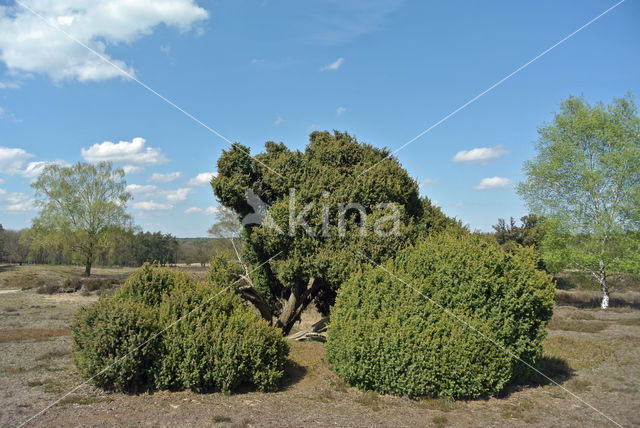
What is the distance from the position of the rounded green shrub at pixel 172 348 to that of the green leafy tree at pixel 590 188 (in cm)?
2730

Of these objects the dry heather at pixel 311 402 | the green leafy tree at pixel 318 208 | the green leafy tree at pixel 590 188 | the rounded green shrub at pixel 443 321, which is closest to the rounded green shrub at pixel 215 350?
the dry heather at pixel 311 402

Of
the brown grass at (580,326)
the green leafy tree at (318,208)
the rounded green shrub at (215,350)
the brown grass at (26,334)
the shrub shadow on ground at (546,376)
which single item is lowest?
the brown grass at (26,334)

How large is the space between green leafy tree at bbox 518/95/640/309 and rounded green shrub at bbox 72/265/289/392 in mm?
27303

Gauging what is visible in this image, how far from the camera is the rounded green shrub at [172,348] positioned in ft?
27.5

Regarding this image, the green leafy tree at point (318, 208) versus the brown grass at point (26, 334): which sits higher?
the green leafy tree at point (318, 208)

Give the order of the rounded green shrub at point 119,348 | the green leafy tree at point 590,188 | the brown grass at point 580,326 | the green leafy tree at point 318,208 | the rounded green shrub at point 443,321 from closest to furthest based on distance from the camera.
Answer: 1. the rounded green shrub at point 119,348
2. the rounded green shrub at point 443,321
3. the green leafy tree at point 318,208
4. the brown grass at point 580,326
5. the green leafy tree at point 590,188

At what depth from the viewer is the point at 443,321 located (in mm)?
8852

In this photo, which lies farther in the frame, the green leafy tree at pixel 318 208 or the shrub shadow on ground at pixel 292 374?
the green leafy tree at pixel 318 208

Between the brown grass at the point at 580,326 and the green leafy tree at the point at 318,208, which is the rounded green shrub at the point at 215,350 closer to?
the green leafy tree at the point at 318,208

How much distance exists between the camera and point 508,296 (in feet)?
30.8

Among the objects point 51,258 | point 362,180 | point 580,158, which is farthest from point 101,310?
point 51,258

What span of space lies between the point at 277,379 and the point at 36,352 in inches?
321

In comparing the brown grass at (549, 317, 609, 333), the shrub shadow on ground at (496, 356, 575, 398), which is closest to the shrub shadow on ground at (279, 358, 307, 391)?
the shrub shadow on ground at (496, 356, 575, 398)

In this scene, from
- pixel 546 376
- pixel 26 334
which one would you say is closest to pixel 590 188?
pixel 546 376
